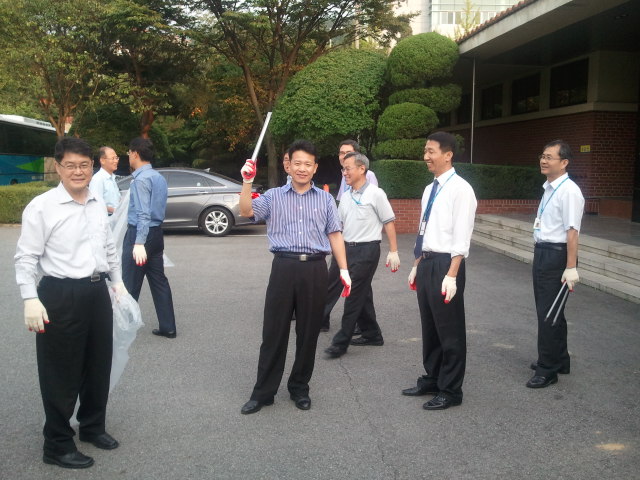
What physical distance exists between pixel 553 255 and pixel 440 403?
146 cm

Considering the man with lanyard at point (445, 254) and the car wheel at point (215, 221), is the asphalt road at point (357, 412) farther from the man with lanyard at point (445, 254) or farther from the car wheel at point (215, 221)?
the car wheel at point (215, 221)

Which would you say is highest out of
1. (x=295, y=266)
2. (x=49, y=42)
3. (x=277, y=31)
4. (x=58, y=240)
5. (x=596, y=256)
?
(x=277, y=31)

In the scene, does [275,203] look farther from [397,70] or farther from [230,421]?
[397,70]

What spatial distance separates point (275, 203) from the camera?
4176mm

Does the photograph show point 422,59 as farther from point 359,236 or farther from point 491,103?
point 359,236

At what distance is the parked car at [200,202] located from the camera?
13844 mm

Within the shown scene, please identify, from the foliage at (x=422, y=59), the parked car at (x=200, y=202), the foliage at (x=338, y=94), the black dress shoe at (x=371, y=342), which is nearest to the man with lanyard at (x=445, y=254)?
the black dress shoe at (x=371, y=342)

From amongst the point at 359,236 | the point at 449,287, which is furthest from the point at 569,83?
the point at 449,287

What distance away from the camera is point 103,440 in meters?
3.65

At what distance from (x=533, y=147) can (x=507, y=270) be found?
8.94 meters

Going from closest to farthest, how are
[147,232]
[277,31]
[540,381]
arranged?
[540,381], [147,232], [277,31]

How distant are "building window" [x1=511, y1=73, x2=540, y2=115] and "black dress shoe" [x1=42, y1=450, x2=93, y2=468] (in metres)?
16.6

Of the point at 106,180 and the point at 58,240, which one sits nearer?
the point at 58,240

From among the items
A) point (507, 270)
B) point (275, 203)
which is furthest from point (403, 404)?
point (507, 270)
